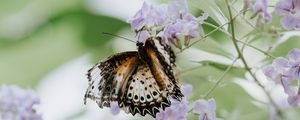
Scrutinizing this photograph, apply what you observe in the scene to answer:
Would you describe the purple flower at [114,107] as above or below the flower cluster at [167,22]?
below

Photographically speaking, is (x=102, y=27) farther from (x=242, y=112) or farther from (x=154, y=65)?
(x=154, y=65)

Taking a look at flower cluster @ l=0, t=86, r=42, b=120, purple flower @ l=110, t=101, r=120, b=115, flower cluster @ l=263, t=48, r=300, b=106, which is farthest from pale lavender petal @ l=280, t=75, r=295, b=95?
flower cluster @ l=0, t=86, r=42, b=120

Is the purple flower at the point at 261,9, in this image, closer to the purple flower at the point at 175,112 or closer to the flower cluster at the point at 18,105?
the purple flower at the point at 175,112

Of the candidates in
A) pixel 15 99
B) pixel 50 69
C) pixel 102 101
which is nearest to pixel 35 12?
pixel 50 69

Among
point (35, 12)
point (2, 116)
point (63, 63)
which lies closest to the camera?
point (2, 116)

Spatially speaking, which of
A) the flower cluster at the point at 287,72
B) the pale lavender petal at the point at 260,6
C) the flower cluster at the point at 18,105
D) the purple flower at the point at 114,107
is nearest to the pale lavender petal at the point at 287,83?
the flower cluster at the point at 287,72

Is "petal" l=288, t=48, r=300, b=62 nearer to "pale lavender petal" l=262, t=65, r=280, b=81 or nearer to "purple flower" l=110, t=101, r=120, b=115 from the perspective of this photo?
"pale lavender petal" l=262, t=65, r=280, b=81
